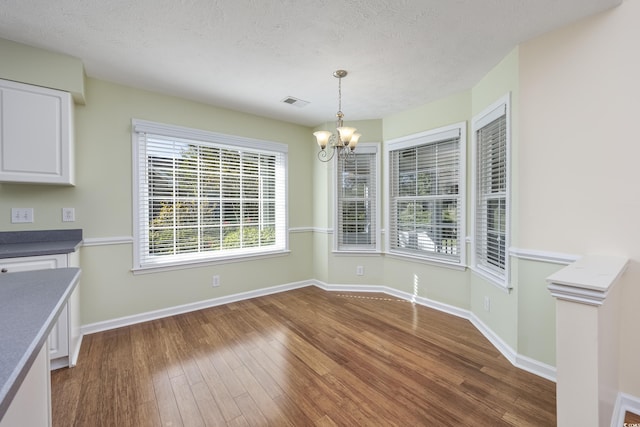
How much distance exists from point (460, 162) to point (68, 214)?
410cm

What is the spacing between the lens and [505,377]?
6.76 feet

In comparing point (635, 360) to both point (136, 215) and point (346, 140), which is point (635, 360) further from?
point (136, 215)

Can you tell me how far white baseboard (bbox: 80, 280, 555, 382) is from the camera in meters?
2.16

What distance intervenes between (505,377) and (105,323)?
12.1ft

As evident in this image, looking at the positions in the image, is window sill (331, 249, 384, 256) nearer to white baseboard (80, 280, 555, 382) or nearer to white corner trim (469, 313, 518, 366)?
white baseboard (80, 280, 555, 382)

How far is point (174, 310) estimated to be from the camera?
10.5 ft

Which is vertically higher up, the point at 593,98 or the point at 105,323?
the point at 593,98

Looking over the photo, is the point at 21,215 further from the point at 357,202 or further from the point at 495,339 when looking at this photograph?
the point at 495,339

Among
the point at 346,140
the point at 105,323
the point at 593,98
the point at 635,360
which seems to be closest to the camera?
the point at 635,360

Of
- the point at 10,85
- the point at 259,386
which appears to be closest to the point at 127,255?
the point at 10,85

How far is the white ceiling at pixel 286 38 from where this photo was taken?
1816 mm

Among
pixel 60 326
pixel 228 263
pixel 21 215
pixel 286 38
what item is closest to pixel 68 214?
pixel 21 215

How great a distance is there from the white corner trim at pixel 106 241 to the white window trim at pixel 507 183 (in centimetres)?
370

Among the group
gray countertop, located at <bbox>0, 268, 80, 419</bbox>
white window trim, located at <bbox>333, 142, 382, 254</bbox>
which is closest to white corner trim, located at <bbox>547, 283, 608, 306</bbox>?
gray countertop, located at <bbox>0, 268, 80, 419</bbox>
